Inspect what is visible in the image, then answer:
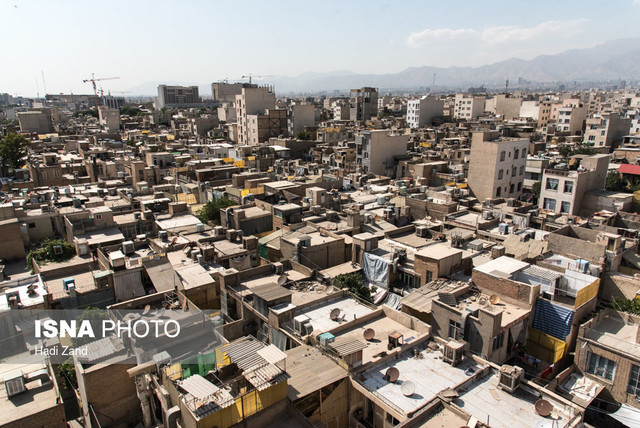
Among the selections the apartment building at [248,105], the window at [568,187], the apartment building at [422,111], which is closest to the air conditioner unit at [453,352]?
the window at [568,187]

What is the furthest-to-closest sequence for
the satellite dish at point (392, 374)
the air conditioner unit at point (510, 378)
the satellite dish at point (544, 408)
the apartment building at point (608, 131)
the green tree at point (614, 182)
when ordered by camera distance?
the apartment building at point (608, 131)
the green tree at point (614, 182)
the satellite dish at point (392, 374)
the air conditioner unit at point (510, 378)
the satellite dish at point (544, 408)

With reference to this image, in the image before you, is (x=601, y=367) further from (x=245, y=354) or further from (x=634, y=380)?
(x=245, y=354)

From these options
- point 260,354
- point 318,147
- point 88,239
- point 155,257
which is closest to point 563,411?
point 260,354

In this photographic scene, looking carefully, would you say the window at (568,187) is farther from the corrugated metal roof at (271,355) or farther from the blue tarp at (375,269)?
the corrugated metal roof at (271,355)

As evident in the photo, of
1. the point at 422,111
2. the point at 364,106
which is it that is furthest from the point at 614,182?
the point at 364,106

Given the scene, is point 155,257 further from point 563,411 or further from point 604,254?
point 604,254

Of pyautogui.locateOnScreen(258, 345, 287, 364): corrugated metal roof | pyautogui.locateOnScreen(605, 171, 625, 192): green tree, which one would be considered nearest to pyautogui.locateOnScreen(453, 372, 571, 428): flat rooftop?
pyautogui.locateOnScreen(258, 345, 287, 364): corrugated metal roof
